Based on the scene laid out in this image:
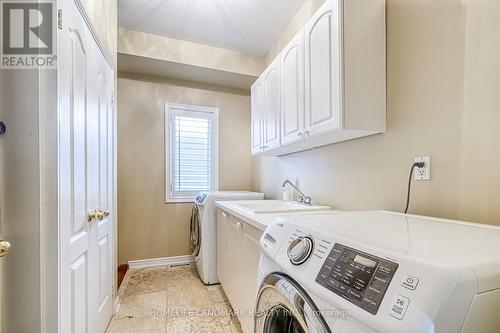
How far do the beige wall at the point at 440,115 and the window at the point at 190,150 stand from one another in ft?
7.14

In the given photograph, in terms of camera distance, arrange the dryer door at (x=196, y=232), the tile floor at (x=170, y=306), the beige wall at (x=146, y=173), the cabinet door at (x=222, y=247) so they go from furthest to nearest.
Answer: the beige wall at (x=146, y=173) < the dryer door at (x=196, y=232) < the cabinet door at (x=222, y=247) < the tile floor at (x=170, y=306)

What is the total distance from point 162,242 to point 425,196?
289cm

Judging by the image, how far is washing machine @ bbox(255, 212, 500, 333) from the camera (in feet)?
1.39

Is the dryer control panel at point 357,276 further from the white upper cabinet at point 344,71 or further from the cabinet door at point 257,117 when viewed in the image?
the cabinet door at point 257,117

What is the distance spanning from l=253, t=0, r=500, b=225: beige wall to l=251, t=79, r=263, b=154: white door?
1019mm

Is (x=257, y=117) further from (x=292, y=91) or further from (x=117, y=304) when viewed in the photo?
(x=117, y=304)

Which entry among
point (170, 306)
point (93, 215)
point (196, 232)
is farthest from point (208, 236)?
point (93, 215)

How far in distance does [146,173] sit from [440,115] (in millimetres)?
2944

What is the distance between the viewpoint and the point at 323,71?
143 cm

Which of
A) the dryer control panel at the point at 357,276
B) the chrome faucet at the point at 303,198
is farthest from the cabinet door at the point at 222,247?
the dryer control panel at the point at 357,276

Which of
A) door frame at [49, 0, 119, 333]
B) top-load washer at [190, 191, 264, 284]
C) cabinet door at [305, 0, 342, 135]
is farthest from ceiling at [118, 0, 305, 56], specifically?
top-load washer at [190, 191, 264, 284]

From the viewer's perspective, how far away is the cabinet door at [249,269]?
1.44 metres

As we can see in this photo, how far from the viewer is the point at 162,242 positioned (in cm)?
309

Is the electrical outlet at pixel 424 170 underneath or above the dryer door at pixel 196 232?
above
